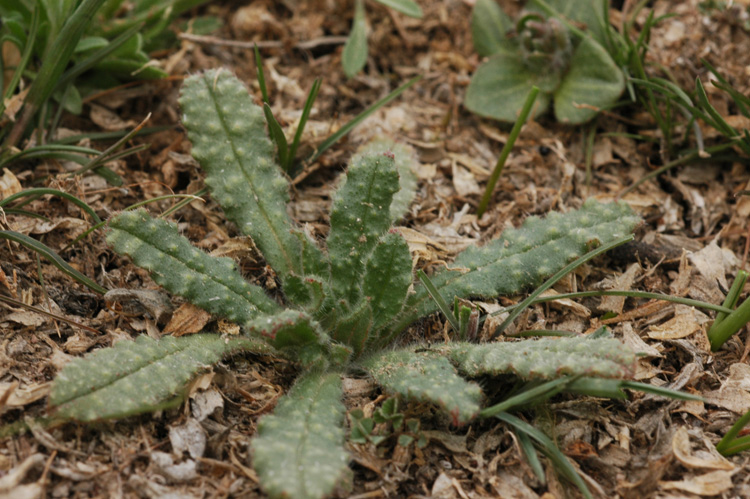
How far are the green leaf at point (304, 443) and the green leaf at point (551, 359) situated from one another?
0.41 m

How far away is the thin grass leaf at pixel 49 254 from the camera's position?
1973 mm

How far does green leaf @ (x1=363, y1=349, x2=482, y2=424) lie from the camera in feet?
5.30

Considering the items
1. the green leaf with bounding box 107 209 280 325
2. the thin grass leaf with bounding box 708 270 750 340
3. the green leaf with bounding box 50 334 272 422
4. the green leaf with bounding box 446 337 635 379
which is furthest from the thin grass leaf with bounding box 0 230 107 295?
the thin grass leaf with bounding box 708 270 750 340

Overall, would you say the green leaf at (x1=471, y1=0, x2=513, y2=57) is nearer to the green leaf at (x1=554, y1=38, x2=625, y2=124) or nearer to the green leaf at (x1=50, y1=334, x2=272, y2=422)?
the green leaf at (x1=554, y1=38, x2=625, y2=124)

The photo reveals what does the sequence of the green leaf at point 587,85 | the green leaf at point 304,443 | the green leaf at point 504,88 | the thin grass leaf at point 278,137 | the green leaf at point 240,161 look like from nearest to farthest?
the green leaf at point 304,443
the green leaf at point 240,161
the thin grass leaf at point 278,137
the green leaf at point 587,85
the green leaf at point 504,88

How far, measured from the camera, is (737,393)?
1.92 metres

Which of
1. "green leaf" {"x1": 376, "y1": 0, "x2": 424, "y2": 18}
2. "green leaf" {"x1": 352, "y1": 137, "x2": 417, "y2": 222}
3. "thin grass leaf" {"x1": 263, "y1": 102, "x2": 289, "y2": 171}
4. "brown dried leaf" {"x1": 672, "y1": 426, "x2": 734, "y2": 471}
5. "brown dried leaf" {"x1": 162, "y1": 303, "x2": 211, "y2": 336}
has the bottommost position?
"brown dried leaf" {"x1": 672, "y1": 426, "x2": 734, "y2": 471}

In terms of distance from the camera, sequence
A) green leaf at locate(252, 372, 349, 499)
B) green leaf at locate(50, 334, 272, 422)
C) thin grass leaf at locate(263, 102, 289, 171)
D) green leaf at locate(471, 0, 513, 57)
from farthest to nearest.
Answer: green leaf at locate(471, 0, 513, 57) < thin grass leaf at locate(263, 102, 289, 171) < green leaf at locate(50, 334, 272, 422) < green leaf at locate(252, 372, 349, 499)

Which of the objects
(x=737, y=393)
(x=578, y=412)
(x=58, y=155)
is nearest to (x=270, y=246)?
(x=58, y=155)

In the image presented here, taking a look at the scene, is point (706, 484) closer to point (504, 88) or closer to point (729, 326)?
point (729, 326)

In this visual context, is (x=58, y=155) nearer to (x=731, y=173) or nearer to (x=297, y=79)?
(x=297, y=79)

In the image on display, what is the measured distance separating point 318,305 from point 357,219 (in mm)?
303

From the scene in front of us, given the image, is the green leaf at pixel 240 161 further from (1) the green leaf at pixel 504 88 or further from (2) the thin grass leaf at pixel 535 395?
(1) the green leaf at pixel 504 88

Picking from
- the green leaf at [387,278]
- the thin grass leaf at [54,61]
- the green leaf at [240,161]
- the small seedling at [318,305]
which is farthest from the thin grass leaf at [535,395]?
the thin grass leaf at [54,61]
